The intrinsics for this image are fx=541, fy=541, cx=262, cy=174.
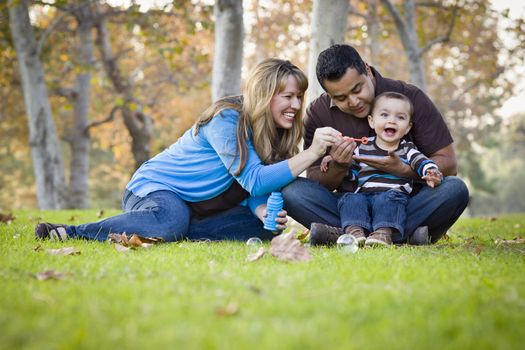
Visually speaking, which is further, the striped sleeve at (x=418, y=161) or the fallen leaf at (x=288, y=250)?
the striped sleeve at (x=418, y=161)

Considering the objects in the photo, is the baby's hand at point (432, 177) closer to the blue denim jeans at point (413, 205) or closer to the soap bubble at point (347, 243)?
the blue denim jeans at point (413, 205)

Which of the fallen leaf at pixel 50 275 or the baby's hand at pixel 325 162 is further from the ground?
the baby's hand at pixel 325 162

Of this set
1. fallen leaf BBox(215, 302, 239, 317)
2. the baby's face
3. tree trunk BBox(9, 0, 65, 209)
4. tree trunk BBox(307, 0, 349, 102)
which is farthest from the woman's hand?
tree trunk BBox(9, 0, 65, 209)

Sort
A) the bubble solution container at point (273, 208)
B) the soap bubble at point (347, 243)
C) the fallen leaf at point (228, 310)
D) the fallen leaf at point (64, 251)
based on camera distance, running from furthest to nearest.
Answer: the bubble solution container at point (273, 208)
the soap bubble at point (347, 243)
the fallen leaf at point (64, 251)
the fallen leaf at point (228, 310)

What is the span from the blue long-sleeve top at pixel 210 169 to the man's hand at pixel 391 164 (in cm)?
63

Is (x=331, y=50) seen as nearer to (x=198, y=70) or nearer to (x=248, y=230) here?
(x=248, y=230)

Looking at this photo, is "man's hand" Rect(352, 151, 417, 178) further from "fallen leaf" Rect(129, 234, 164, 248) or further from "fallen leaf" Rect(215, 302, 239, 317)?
"fallen leaf" Rect(215, 302, 239, 317)

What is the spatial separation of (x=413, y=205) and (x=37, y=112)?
10.7 meters

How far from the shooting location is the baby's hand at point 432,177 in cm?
418

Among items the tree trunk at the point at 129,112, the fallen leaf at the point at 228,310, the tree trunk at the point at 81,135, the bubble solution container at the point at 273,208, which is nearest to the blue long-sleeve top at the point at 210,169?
the bubble solution container at the point at 273,208

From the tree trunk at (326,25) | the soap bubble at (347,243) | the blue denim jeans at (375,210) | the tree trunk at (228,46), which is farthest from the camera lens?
the tree trunk at (228,46)

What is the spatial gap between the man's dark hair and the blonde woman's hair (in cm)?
18

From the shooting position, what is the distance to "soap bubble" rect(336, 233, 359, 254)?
12.2 ft

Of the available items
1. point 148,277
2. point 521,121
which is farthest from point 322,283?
point 521,121
